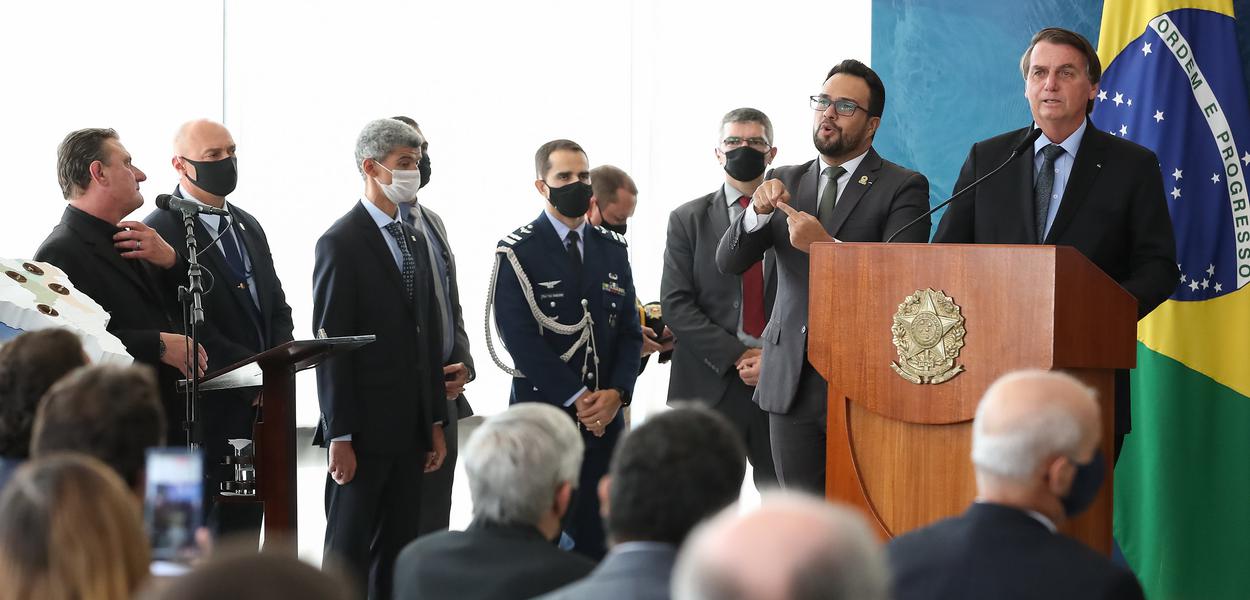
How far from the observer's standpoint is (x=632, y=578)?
1602 millimetres

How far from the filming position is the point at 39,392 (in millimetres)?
2291

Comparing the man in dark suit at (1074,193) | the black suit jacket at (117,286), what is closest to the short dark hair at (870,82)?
the man in dark suit at (1074,193)

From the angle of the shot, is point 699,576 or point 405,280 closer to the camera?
point 699,576

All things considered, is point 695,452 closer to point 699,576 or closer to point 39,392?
point 699,576

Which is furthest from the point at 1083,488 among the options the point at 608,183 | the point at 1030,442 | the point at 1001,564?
the point at 608,183

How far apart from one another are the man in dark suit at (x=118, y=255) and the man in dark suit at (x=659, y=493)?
224cm

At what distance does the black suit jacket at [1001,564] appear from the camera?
1.76m

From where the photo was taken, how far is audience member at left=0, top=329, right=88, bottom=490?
228 centimetres

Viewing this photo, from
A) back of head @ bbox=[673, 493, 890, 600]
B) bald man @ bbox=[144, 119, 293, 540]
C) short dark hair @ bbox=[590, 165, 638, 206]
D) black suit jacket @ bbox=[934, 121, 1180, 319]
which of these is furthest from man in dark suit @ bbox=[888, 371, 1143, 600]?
short dark hair @ bbox=[590, 165, 638, 206]

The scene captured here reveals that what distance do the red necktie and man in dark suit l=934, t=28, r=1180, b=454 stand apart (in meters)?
1.18

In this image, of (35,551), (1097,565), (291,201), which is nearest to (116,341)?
(35,551)

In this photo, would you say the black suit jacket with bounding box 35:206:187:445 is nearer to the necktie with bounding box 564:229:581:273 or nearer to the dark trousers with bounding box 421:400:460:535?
the dark trousers with bounding box 421:400:460:535

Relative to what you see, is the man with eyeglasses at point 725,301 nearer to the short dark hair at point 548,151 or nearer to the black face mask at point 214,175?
the short dark hair at point 548,151

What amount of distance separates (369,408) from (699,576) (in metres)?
3.13
